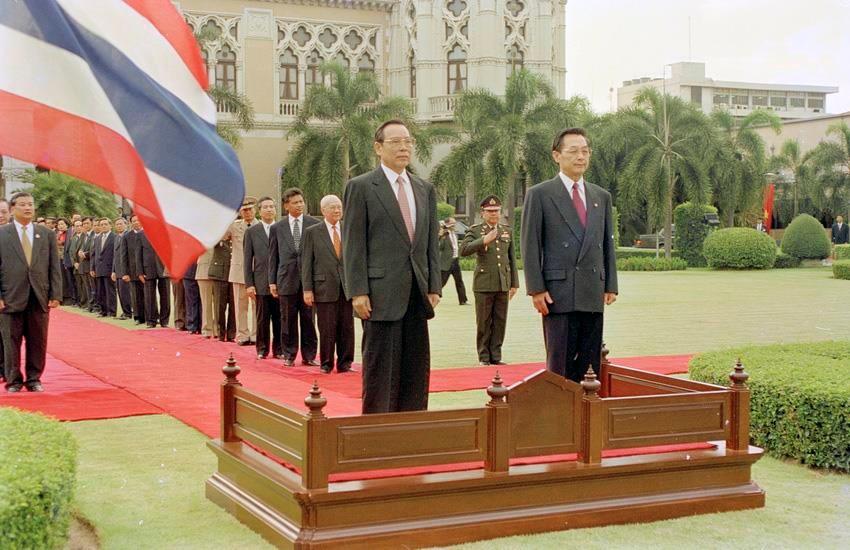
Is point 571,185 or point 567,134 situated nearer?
point 567,134

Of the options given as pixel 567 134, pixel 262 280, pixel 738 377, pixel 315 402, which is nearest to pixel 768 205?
pixel 262 280

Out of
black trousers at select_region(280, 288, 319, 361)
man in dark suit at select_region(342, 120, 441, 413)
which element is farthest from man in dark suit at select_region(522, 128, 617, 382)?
black trousers at select_region(280, 288, 319, 361)

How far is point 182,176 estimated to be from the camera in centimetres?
381

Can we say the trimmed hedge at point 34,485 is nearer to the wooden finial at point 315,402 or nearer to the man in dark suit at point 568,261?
the wooden finial at point 315,402

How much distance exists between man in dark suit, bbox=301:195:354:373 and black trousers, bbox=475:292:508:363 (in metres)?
1.42

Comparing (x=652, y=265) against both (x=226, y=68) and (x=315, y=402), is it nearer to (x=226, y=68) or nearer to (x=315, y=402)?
(x=226, y=68)

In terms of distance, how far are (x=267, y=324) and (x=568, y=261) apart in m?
6.45

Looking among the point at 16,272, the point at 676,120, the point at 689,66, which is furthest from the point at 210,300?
the point at 689,66

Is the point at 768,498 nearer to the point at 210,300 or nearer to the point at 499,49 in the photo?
the point at 210,300

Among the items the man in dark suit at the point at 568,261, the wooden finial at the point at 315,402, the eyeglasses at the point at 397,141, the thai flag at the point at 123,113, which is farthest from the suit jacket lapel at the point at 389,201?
the thai flag at the point at 123,113

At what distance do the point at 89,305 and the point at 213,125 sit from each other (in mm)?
17479

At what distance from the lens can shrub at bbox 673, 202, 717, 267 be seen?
34.8m

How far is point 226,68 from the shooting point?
47719mm

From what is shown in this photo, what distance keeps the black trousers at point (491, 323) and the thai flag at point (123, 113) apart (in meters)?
7.18
